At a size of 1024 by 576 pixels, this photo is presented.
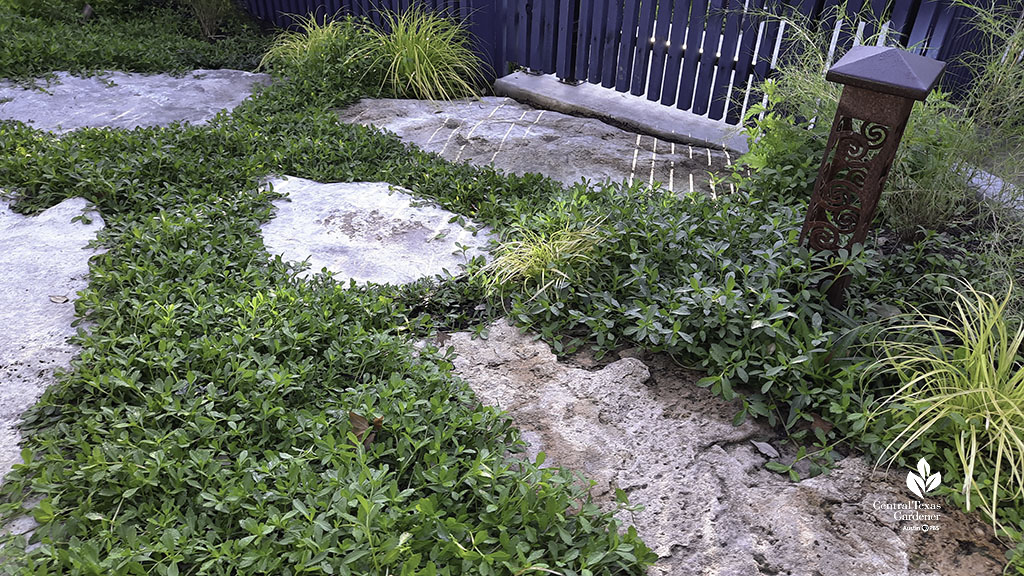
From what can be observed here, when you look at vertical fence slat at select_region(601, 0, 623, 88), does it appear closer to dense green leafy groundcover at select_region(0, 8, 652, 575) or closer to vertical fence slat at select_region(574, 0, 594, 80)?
vertical fence slat at select_region(574, 0, 594, 80)

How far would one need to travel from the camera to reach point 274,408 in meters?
2.12

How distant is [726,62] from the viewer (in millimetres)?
4648

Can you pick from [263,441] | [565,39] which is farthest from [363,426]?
[565,39]

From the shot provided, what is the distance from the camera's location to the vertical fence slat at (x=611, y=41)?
504 cm

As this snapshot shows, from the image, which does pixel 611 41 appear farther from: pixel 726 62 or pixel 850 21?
pixel 850 21

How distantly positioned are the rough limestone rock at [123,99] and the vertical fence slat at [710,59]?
3.47 metres

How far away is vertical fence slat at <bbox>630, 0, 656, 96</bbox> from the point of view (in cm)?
487

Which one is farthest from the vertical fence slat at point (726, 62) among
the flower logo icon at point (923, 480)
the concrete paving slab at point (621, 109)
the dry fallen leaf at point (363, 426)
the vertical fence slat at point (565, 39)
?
the dry fallen leaf at point (363, 426)

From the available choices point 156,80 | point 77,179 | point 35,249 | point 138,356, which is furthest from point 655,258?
point 156,80

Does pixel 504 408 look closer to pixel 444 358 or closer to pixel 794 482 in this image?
pixel 444 358

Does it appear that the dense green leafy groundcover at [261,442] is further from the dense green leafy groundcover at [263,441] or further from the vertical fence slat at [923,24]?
the vertical fence slat at [923,24]

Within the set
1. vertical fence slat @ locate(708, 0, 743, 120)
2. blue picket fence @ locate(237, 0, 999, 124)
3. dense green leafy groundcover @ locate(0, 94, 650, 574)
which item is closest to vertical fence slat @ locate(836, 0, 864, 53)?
blue picket fence @ locate(237, 0, 999, 124)

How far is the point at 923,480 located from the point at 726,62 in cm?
337

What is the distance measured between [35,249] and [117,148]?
1152 mm
